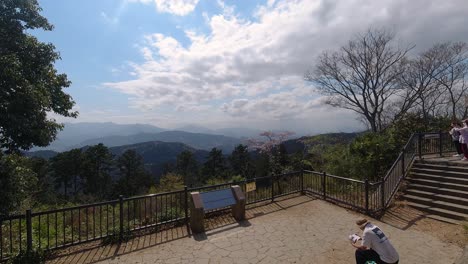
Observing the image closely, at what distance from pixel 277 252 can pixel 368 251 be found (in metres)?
2.37

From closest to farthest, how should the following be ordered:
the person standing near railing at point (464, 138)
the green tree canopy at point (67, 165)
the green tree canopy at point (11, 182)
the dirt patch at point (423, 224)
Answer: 1. the green tree canopy at point (11, 182)
2. the dirt patch at point (423, 224)
3. the person standing near railing at point (464, 138)
4. the green tree canopy at point (67, 165)

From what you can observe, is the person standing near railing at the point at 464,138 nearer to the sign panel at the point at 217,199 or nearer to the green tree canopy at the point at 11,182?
the sign panel at the point at 217,199

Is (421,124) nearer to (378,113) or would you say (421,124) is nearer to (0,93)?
(378,113)

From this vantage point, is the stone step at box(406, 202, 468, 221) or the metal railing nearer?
the metal railing

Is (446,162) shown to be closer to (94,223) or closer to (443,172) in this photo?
(443,172)

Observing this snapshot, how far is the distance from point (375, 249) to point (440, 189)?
24.1ft

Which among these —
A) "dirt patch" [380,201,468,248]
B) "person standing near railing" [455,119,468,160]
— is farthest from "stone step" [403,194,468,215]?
"person standing near railing" [455,119,468,160]

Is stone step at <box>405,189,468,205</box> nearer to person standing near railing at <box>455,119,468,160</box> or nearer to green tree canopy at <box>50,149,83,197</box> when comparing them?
person standing near railing at <box>455,119,468,160</box>

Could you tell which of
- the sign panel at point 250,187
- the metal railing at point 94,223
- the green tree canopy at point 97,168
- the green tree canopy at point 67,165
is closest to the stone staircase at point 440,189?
the metal railing at point 94,223

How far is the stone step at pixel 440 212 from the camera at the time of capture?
27.4 feet

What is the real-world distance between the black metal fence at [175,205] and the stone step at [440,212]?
2.91 ft

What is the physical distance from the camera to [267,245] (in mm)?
6918

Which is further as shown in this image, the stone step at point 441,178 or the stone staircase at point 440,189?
the stone step at point 441,178

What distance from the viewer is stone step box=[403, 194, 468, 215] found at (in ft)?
28.4
